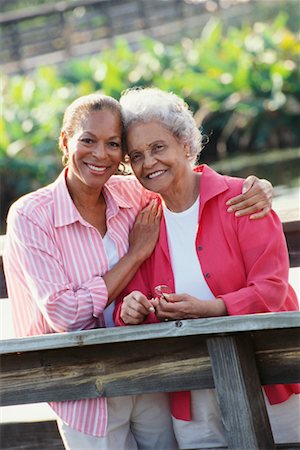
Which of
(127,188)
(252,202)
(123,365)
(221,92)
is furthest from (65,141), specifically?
(221,92)

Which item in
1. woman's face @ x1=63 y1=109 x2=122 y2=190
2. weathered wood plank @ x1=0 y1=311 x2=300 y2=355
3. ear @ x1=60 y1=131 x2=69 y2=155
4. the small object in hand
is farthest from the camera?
ear @ x1=60 y1=131 x2=69 y2=155

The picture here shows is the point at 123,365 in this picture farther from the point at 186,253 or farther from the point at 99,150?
the point at 99,150

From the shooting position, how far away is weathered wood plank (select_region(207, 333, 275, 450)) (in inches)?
103

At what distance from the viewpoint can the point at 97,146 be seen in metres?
2.96

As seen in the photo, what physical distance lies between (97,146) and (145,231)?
272mm

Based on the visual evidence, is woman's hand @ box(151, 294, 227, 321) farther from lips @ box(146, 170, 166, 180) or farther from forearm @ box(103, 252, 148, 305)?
lips @ box(146, 170, 166, 180)

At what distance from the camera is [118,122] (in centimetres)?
298

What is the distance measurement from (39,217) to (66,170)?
0.67 ft

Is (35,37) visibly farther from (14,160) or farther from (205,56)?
(14,160)

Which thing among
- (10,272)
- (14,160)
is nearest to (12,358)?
(10,272)

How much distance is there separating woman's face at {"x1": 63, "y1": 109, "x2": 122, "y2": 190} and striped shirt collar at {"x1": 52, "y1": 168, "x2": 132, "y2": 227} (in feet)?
0.23

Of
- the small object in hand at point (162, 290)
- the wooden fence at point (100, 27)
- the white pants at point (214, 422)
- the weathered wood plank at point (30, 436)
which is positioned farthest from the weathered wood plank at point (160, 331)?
the wooden fence at point (100, 27)

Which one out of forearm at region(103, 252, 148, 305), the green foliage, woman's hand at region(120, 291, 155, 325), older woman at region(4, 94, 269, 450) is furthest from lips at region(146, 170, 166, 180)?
the green foliage

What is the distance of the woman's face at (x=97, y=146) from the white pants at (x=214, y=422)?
636 mm
